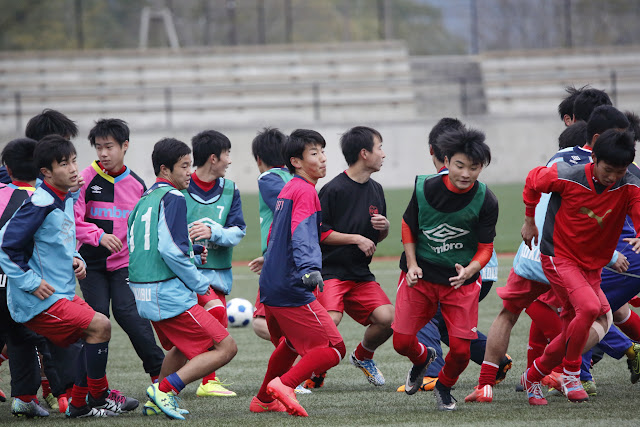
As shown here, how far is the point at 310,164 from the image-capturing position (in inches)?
195

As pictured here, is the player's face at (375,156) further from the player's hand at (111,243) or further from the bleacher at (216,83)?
the bleacher at (216,83)

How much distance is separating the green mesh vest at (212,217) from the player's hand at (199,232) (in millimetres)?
138

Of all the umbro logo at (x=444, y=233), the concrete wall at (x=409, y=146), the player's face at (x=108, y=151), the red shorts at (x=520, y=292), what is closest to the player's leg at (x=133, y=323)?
the player's face at (x=108, y=151)

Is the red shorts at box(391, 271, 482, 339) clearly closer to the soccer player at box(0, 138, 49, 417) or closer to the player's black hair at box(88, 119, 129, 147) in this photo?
the player's black hair at box(88, 119, 129, 147)

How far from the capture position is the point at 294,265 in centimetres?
479

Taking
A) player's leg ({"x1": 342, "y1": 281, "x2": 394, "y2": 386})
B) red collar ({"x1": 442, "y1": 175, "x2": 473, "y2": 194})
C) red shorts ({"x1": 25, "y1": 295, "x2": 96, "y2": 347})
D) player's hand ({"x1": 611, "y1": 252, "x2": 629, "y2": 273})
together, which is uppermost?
red collar ({"x1": 442, "y1": 175, "x2": 473, "y2": 194})

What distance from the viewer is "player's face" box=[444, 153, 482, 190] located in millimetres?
4820

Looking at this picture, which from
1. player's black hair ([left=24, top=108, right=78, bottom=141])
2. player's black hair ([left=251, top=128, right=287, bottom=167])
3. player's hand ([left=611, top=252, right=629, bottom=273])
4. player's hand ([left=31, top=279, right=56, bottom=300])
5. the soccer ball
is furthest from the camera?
the soccer ball

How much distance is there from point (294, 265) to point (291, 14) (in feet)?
87.7

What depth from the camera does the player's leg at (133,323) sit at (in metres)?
5.57

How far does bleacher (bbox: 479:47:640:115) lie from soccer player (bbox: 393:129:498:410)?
20661 mm

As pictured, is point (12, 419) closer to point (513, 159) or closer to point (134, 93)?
point (513, 159)

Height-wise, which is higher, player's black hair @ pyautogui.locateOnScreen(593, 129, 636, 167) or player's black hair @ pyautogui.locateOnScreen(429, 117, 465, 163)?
player's black hair @ pyautogui.locateOnScreen(429, 117, 465, 163)

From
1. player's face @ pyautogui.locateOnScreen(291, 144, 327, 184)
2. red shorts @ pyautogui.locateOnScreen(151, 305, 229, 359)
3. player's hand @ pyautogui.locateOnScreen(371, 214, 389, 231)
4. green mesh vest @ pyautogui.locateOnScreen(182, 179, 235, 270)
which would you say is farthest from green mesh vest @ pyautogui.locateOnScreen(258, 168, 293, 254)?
red shorts @ pyautogui.locateOnScreen(151, 305, 229, 359)
